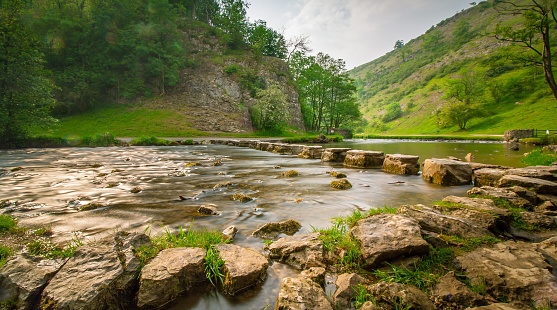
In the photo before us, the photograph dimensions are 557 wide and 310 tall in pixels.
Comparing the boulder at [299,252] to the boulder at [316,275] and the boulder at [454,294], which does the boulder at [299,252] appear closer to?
the boulder at [316,275]

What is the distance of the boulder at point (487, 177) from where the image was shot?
7.40 meters

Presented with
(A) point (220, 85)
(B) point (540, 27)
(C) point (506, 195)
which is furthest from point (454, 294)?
(A) point (220, 85)

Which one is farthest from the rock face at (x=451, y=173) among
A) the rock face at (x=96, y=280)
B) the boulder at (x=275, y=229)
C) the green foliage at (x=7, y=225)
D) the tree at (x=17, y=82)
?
the tree at (x=17, y=82)

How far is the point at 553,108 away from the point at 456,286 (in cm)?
8119

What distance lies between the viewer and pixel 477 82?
267 feet

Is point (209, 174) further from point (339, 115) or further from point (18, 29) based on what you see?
point (339, 115)

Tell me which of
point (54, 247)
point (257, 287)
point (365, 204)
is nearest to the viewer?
point (257, 287)

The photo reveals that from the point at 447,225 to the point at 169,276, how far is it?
4007 millimetres

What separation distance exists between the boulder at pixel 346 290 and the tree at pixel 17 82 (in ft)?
102

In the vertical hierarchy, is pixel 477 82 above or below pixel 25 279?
above

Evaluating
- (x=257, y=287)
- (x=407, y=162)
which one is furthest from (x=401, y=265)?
(x=407, y=162)

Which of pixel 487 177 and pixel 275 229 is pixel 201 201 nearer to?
pixel 275 229

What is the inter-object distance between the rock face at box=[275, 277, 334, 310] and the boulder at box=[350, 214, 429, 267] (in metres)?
1.04

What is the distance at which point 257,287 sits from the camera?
9.56 feet
